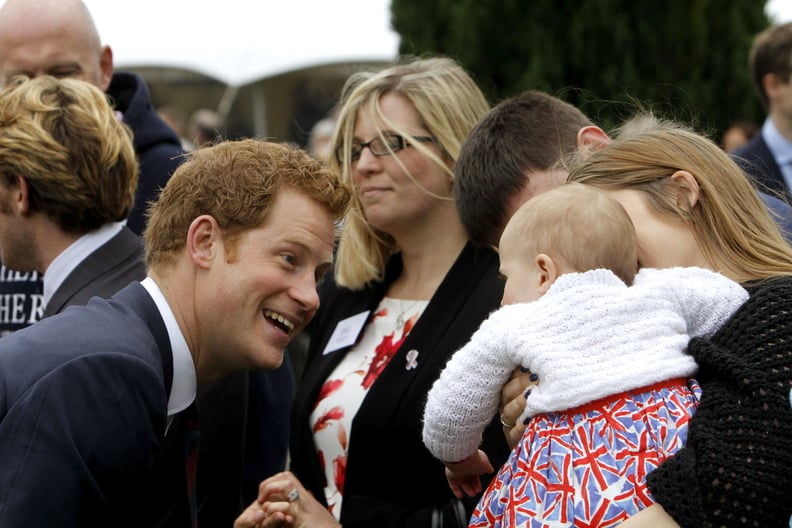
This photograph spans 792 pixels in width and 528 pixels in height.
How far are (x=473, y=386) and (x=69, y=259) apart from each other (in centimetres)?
151

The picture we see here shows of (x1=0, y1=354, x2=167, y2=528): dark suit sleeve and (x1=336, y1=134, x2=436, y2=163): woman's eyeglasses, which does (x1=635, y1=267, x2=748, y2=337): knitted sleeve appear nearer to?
(x1=0, y1=354, x2=167, y2=528): dark suit sleeve

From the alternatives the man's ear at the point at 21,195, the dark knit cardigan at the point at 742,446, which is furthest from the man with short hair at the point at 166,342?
the dark knit cardigan at the point at 742,446

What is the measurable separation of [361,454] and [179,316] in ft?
3.01

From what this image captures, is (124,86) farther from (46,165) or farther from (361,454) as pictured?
(361,454)

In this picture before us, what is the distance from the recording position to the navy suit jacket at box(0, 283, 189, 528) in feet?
7.04

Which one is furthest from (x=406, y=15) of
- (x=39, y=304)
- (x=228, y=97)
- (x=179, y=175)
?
(x=228, y=97)

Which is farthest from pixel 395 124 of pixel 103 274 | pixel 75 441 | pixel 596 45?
pixel 596 45

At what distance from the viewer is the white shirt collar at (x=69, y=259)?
3195 mm

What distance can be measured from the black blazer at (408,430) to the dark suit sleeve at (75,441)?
1047 millimetres

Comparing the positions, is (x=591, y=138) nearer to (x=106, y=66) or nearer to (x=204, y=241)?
(x=204, y=241)

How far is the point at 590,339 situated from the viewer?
2.12 m

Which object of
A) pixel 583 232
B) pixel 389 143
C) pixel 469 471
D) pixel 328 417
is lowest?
pixel 328 417

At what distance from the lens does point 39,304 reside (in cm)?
368

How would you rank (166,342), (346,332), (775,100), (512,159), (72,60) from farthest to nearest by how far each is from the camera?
(775,100), (72,60), (346,332), (512,159), (166,342)
